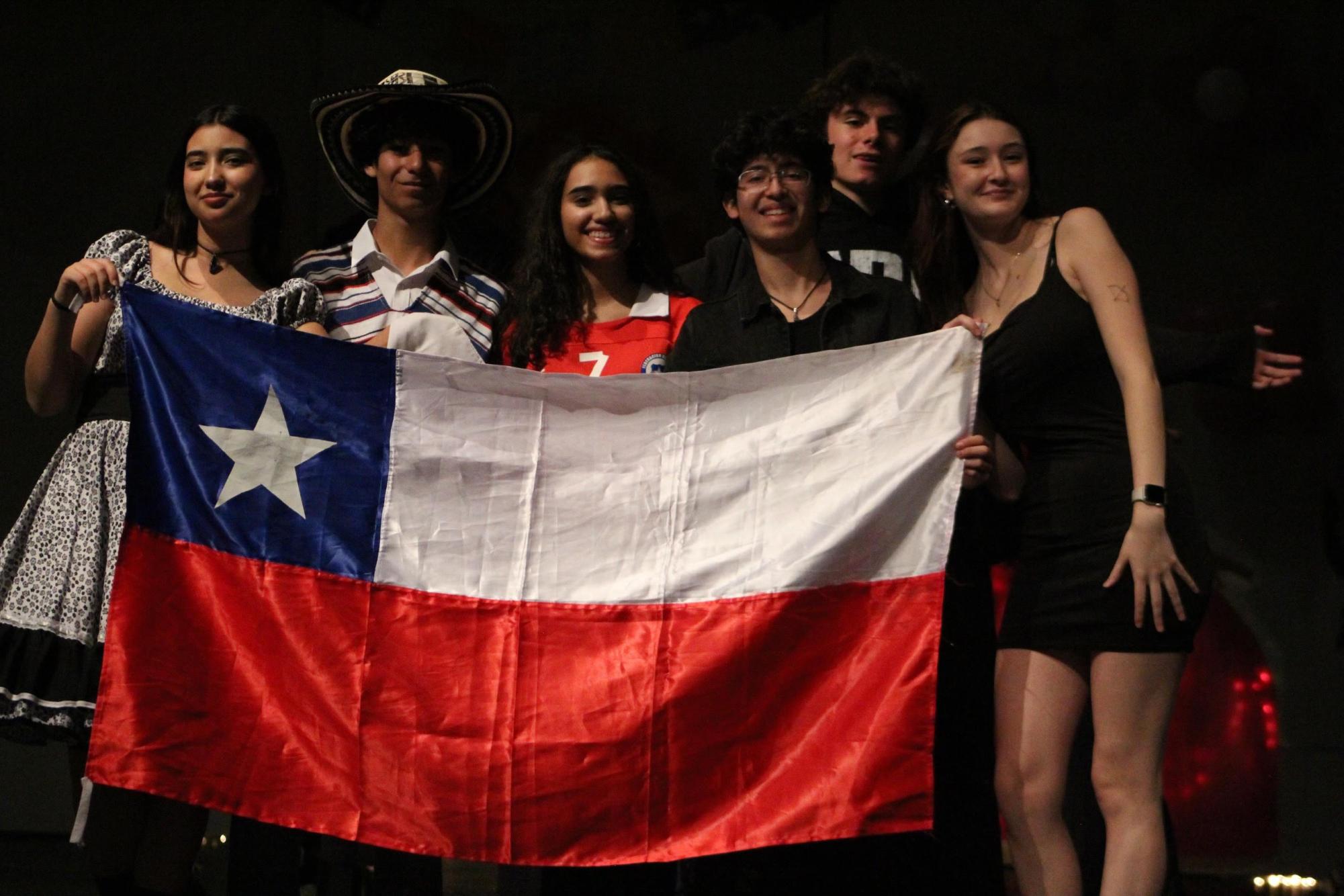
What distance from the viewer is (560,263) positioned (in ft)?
8.90

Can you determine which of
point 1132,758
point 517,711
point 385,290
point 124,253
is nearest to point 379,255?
point 385,290

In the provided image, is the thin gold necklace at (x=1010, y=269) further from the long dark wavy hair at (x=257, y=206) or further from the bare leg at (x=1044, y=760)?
the long dark wavy hair at (x=257, y=206)

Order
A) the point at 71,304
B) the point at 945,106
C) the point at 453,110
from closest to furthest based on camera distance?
the point at 71,304, the point at 453,110, the point at 945,106

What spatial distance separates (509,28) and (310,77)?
1.88ft

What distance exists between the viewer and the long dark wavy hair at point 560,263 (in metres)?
2.67

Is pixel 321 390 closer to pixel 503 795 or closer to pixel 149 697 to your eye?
pixel 149 697

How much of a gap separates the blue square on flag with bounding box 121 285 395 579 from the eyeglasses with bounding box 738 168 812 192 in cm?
73

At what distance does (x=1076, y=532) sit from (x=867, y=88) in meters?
1.17

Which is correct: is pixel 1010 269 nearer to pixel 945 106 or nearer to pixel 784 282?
pixel 784 282

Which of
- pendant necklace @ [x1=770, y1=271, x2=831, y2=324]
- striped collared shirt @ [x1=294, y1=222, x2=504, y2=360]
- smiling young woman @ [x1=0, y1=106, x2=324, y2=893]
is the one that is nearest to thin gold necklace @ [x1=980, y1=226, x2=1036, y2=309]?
pendant necklace @ [x1=770, y1=271, x2=831, y2=324]

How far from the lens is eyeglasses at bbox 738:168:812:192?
2533mm

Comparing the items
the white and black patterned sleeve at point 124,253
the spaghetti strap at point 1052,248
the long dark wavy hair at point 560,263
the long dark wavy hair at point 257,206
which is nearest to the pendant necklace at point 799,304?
the long dark wavy hair at point 560,263

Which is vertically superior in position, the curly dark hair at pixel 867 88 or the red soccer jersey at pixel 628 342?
the curly dark hair at pixel 867 88

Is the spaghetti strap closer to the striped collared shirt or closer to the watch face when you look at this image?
the watch face
